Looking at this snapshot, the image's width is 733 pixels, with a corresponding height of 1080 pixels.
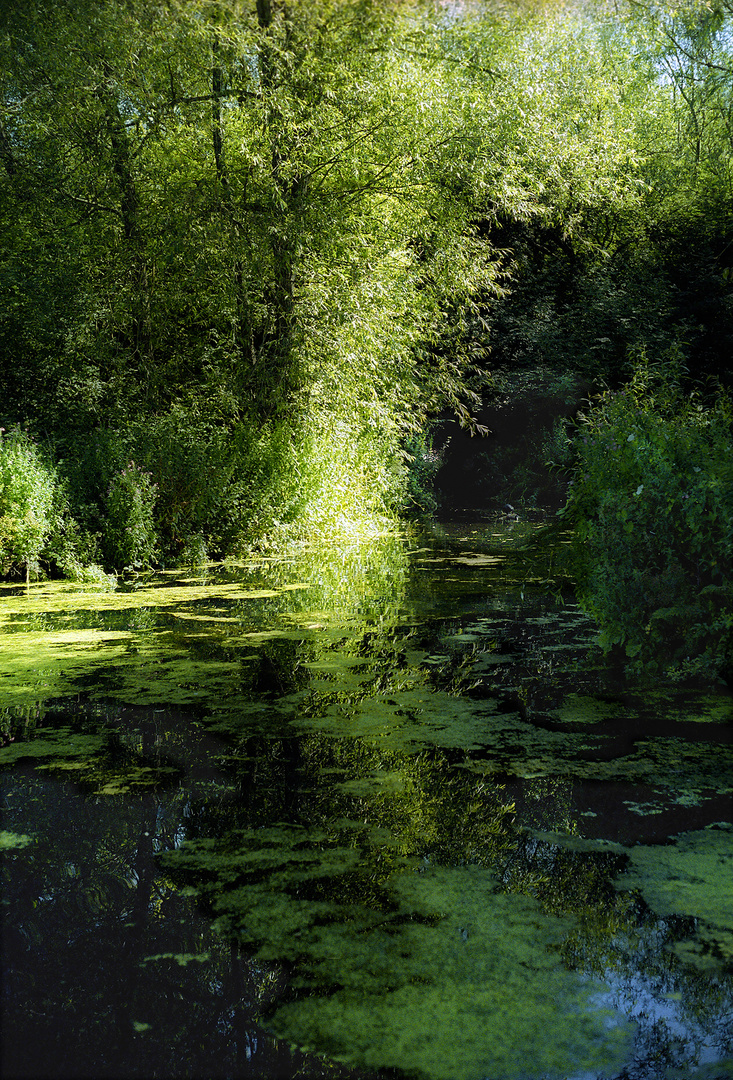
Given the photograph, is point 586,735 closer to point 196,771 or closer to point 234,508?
point 196,771

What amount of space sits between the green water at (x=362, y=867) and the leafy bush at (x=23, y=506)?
286cm

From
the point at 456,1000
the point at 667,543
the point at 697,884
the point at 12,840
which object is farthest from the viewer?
the point at 667,543

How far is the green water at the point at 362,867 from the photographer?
2.11m

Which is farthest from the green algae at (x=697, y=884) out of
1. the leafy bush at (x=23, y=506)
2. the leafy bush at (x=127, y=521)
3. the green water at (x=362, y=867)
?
the leafy bush at (x=127, y=521)

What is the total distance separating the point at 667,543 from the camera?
→ 4.89 meters

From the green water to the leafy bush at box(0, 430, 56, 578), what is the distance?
2860mm

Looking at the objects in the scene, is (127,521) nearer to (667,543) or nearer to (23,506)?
(23,506)

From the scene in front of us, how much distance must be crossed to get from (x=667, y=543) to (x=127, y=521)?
588 cm

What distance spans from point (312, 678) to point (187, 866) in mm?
2329

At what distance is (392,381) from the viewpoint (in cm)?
1391

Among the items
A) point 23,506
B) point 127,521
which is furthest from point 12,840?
point 127,521

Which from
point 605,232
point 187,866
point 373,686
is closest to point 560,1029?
point 187,866

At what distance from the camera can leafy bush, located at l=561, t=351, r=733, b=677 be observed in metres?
4.62

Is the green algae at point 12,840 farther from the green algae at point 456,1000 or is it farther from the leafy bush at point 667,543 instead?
the leafy bush at point 667,543
